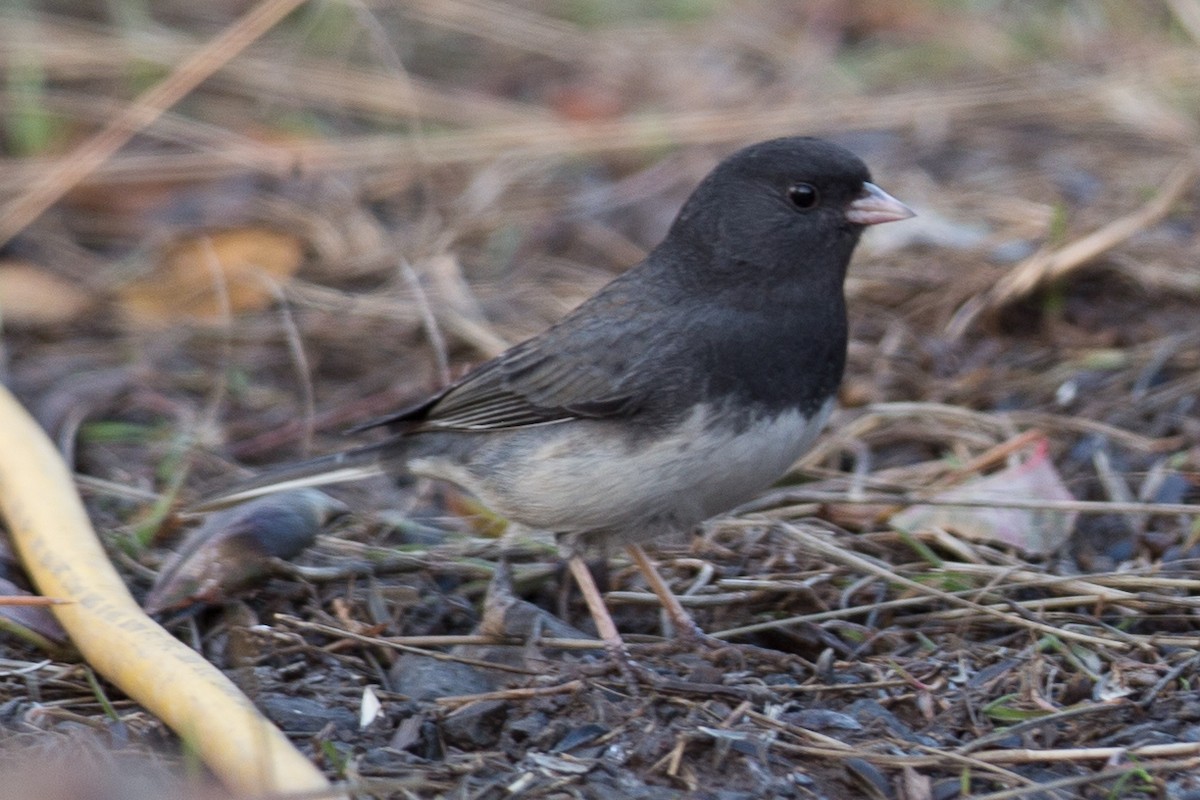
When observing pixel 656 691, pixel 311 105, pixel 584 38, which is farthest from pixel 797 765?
pixel 584 38

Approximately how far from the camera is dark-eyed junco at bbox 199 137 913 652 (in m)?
2.96

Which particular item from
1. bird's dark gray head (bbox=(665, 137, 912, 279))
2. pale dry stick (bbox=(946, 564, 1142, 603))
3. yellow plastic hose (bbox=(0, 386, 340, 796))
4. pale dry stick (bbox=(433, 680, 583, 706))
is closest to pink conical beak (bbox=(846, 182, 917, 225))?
bird's dark gray head (bbox=(665, 137, 912, 279))

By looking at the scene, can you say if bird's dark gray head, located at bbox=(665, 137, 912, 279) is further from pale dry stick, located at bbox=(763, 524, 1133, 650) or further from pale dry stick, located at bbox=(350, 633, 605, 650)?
pale dry stick, located at bbox=(350, 633, 605, 650)

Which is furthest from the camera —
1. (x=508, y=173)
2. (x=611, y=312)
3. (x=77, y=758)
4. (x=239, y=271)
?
(x=508, y=173)

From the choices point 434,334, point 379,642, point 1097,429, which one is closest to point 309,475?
point 379,642

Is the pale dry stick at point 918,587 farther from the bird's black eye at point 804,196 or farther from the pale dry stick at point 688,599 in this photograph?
the bird's black eye at point 804,196

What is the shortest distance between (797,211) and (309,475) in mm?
1267

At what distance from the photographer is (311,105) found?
6.07 metres

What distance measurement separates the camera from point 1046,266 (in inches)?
172

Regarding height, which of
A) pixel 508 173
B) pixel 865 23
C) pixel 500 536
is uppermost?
pixel 865 23

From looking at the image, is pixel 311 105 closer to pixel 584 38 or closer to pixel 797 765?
pixel 584 38

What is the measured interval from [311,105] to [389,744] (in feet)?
12.8

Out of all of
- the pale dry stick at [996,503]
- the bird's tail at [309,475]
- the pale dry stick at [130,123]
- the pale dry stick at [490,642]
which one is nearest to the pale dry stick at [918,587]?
the pale dry stick at [996,503]

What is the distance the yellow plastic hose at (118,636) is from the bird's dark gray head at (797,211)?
54.6 inches
